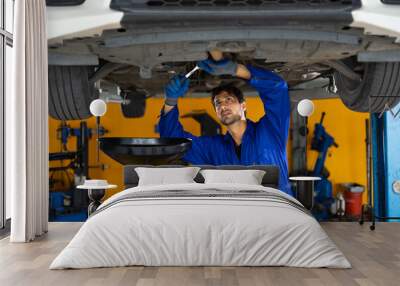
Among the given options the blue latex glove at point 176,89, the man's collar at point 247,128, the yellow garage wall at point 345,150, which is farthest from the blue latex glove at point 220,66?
the yellow garage wall at point 345,150

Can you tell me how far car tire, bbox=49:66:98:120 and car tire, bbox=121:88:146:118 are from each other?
0.72 m

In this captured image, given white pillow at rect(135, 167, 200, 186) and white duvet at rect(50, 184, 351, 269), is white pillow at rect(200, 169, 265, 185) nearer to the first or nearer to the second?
white pillow at rect(135, 167, 200, 186)

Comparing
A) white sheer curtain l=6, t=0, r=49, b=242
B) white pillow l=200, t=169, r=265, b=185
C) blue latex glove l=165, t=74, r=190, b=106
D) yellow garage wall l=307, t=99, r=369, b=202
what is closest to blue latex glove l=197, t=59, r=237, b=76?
blue latex glove l=165, t=74, r=190, b=106

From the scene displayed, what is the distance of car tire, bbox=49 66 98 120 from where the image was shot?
369cm

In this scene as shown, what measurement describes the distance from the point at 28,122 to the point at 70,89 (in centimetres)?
72

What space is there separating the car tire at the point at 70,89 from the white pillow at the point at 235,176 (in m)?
1.16

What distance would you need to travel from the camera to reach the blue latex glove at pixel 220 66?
3.82 m

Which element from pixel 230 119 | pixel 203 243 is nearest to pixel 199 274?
pixel 203 243

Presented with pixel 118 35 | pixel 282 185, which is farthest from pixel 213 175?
pixel 118 35

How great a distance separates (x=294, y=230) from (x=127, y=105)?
9.52 feet

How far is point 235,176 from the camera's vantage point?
11.3 ft

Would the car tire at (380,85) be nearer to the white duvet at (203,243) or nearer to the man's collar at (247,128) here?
the man's collar at (247,128)

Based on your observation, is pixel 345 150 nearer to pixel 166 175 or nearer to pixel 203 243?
pixel 166 175

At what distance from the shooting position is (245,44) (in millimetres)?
3219
